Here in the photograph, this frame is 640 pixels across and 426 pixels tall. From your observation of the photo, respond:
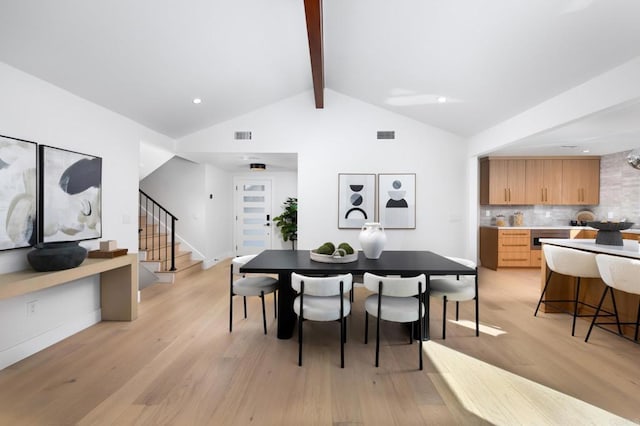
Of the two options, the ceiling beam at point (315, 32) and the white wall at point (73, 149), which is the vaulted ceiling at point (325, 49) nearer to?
the white wall at point (73, 149)

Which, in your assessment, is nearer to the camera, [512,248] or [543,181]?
[512,248]

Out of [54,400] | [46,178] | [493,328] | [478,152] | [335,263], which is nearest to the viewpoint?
[54,400]

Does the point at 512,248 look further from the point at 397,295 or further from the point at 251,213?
the point at 251,213

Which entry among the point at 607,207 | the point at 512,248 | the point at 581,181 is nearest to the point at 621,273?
the point at 512,248

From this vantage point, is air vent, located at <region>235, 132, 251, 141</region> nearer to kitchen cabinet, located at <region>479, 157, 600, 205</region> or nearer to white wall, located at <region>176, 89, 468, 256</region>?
white wall, located at <region>176, 89, 468, 256</region>

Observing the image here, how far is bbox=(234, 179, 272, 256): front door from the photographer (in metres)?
7.79

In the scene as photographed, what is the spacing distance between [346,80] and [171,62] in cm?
252

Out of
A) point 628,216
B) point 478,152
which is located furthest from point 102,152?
point 628,216

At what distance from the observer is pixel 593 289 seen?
11.3ft

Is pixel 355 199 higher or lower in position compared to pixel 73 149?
lower

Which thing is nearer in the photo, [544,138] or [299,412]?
[299,412]

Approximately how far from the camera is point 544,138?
4688mm

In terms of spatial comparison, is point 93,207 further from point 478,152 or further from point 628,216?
point 628,216

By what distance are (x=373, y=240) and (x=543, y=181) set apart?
5269mm
